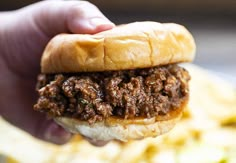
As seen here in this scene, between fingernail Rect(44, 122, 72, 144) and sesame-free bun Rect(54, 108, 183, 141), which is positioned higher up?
sesame-free bun Rect(54, 108, 183, 141)

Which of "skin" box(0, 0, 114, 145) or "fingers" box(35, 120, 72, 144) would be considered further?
"fingers" box(35, 120, 72, 144)

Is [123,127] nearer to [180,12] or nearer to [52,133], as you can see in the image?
[52,133]

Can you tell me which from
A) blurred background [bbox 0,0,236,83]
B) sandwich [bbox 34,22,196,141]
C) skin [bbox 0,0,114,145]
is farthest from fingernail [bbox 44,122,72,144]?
blurred background [bbox 0,0,236,83]

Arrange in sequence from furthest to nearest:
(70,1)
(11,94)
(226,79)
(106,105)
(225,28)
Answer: (225,28) < (226,79) < (11,94) < (70,1) < (106,105)

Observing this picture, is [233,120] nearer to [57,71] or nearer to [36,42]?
[36,42]

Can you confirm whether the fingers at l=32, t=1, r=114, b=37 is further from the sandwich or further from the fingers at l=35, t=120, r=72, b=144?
the fingers at l=35, t=120, r=72, b=144

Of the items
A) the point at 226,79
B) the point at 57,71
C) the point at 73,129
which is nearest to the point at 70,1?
the point at 57,71

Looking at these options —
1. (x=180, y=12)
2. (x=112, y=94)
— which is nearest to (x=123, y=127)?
(x=112, y=94)
